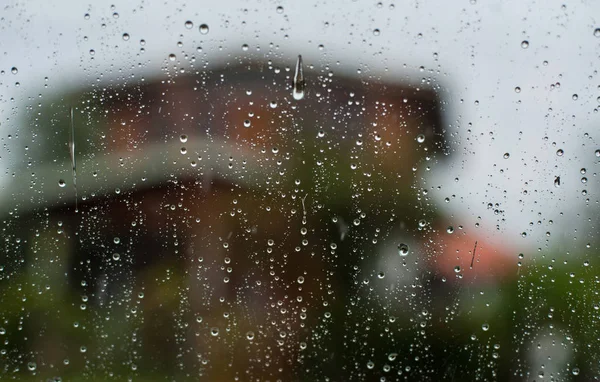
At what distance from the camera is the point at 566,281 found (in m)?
1.09

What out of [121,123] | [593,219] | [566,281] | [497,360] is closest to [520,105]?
[593,219]

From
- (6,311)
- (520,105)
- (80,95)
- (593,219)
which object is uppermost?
(520,105)

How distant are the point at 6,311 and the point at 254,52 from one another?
84 centimetres

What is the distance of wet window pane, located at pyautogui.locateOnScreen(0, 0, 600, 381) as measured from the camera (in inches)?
40.4

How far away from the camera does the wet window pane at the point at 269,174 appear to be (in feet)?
3.37

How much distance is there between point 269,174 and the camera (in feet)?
3.43

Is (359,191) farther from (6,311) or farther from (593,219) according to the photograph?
(6,311)

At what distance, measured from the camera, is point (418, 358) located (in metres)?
1.07

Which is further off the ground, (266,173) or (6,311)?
(266,173)

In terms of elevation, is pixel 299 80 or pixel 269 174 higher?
pixel 299 80

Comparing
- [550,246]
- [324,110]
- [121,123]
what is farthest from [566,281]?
[121,123]

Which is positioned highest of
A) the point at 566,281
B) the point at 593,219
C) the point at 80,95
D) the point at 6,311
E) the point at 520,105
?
the point at 520,105

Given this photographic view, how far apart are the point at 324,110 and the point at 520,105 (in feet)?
1.53

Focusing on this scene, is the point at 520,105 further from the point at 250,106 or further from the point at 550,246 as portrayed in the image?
the point at 250,106
